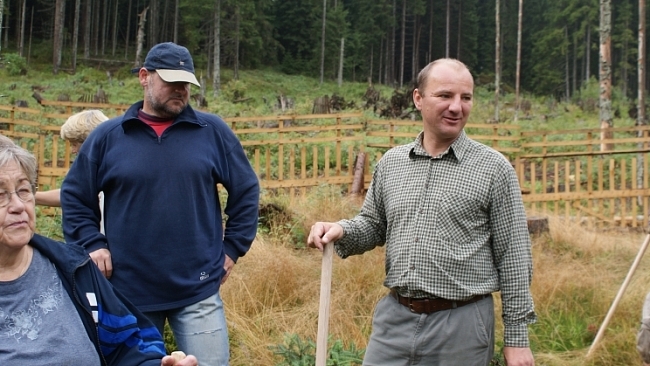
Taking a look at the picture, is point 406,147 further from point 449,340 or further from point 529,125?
point 529,125

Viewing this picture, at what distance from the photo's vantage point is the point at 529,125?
80.7ft

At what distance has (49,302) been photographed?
2023mm

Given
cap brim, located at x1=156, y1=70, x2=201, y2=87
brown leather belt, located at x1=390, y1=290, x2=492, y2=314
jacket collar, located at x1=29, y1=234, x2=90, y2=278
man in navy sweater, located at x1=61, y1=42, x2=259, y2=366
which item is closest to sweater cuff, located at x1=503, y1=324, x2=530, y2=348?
brown leather belt, located at x1=390, y1=290, x2=492, y2=314

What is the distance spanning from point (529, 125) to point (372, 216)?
75.4ft

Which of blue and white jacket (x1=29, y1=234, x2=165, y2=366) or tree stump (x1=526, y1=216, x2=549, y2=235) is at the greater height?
tree stump (x1=526, y1=216, x2=549, y2=235)

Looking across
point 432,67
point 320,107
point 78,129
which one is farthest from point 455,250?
point 320,107

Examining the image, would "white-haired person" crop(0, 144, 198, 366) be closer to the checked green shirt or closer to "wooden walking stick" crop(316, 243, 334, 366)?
"wooden walking stick" crop(316, 243, 334, 366)

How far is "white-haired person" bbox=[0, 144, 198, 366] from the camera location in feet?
6.48

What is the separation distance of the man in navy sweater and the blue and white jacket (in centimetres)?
53

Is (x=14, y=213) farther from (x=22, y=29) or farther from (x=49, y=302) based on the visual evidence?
(x=22, y=29)

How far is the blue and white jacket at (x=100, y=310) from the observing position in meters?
2.08

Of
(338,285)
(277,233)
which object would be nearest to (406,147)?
(338,285)

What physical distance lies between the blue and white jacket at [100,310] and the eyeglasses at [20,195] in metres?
0.13

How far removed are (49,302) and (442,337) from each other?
1.31 m
